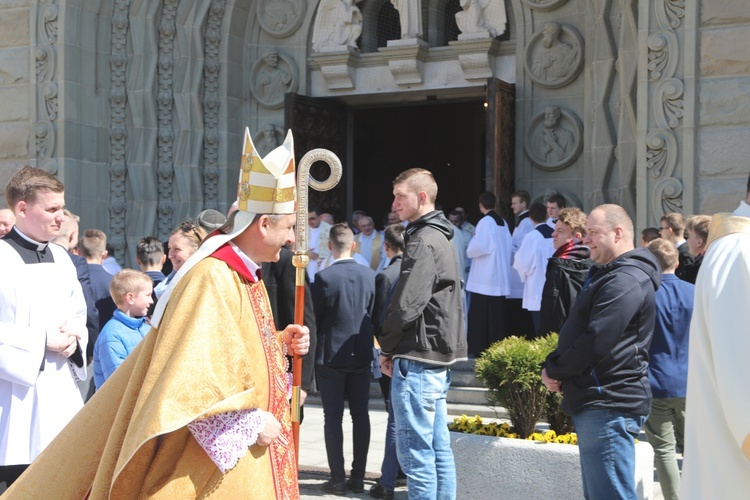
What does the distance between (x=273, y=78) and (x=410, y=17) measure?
7.45ft

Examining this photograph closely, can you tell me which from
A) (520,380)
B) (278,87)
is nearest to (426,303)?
(520,380)

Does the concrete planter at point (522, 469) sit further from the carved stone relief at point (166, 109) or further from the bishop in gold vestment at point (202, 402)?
the carved stone relief at point (166, 109)

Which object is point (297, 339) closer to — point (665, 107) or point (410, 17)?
point (665, 107)

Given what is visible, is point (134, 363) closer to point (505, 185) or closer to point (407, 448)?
point (407, 448)

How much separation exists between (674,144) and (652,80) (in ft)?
2.26

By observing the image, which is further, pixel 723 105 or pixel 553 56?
pixel 553 56

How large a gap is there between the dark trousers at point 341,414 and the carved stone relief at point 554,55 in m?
6.44

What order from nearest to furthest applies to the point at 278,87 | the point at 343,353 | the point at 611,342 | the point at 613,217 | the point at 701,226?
the point at 611,342 → the point at 613,217 → the point at 701,226 → the point at 343,353 → the point at 278,87

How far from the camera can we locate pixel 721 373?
10.3 ft

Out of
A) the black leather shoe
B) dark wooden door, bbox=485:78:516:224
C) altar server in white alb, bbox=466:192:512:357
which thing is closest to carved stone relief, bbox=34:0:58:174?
dark wooden door, bbox=485:78:516:224

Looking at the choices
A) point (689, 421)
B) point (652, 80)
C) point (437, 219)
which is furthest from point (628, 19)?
point (689, 421)

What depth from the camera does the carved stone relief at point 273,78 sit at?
48.0ft

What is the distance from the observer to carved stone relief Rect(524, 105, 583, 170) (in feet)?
42.1

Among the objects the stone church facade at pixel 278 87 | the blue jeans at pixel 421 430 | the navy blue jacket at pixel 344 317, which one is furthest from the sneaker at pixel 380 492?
the stone church facade at pixel 278 87
